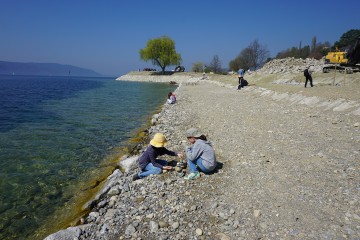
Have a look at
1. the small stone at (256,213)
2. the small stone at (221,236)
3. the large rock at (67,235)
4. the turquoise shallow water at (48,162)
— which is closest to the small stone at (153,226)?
the small stone at (221,236)

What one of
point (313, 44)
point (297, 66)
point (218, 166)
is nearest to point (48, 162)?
point (218, 166)

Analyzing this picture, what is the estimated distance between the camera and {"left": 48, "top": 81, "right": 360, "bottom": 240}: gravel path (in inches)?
208

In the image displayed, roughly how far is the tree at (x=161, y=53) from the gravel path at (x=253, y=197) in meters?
100

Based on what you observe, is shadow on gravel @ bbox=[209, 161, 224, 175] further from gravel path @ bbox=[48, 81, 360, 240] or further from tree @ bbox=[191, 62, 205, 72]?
tree @ bbox=[191, 62, 205, 72]

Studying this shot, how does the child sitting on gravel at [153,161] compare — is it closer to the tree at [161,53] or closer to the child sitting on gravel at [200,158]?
the child sitting on gravel at [200,158]

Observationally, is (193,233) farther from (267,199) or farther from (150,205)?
(267,199)

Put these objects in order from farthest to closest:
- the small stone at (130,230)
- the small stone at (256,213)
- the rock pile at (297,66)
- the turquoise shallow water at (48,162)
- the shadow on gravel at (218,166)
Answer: the rock pile at (297,66) < the shadow on gravel at (218,166) < the turquoise shallow water at (48,162) < the small stone at (256,213) < the small stone at (130,230)

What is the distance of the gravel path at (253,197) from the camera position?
529 centimetres

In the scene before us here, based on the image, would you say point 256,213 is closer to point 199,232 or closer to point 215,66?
point 199,232

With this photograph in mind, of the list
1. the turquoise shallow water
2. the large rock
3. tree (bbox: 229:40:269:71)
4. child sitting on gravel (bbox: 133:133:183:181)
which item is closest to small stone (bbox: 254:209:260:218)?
child sitting on gravel (bbox: 133:133:183:181)

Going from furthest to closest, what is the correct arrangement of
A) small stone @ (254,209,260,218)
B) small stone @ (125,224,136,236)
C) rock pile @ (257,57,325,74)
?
1. rock pile @ (257,57,325,74)
2. small stone @ (254,209,260,218)
3. small stone @ (125,224,136,236)

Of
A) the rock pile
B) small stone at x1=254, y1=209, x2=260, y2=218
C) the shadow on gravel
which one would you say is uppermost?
the rock pile

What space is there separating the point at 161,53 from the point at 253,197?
10561cm

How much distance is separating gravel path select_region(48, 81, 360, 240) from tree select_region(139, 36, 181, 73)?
100 meters
